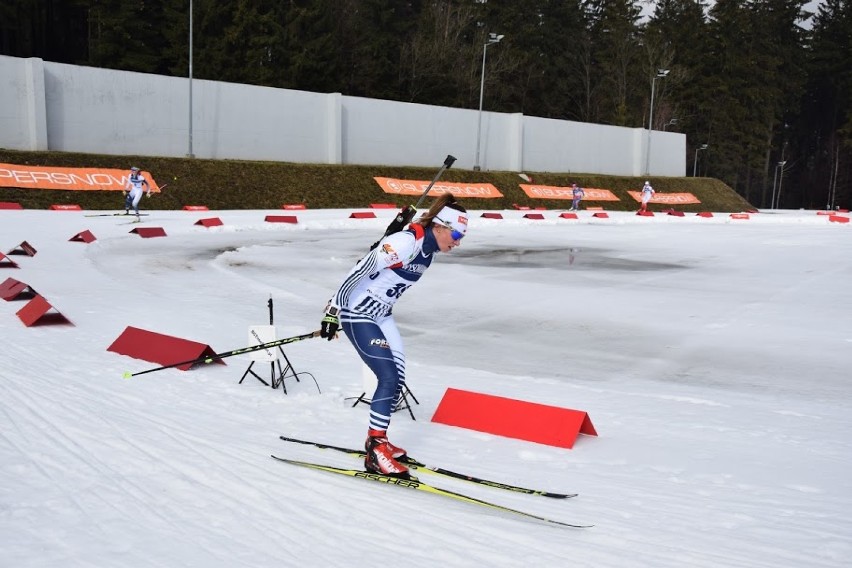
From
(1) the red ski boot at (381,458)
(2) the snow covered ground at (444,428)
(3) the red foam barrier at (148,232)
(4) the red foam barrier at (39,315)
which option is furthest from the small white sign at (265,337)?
(3) the red foam barrier at (148,232)

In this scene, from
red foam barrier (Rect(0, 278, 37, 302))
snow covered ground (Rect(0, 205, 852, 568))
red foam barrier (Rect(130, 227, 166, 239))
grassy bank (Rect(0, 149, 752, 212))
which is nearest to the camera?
snow covered ground (Rect(0, 205, 852, 568))

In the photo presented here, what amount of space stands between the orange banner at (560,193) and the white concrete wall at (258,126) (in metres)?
4.16

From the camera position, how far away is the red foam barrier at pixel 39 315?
9.27m

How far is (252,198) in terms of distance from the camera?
3416 centimetres

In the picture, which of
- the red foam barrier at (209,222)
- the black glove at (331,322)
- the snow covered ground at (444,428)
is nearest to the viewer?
the snow covered ground at (444,428)

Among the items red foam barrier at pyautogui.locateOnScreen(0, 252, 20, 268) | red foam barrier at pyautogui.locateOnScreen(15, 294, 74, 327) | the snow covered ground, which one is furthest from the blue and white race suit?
red foam barrier at pyautogui.locateOnScreen(0, 252, 20, 268)

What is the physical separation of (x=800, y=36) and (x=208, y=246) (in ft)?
340

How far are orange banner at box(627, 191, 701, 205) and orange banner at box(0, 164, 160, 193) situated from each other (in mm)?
32084

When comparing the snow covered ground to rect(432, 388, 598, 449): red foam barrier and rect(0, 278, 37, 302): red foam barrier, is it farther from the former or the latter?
rect(0, 278, 37, 302): red foam barrier

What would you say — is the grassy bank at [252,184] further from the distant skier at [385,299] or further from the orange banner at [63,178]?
the distant skier at [385,299]

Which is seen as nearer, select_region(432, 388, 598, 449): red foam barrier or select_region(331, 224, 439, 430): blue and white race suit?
select_region(331, 224, 439, 430): blue and white race suit

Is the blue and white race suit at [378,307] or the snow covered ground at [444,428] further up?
the blue and white race suit at [378,307]

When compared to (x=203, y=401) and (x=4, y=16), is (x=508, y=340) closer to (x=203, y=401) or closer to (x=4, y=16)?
(x=203, y=401)

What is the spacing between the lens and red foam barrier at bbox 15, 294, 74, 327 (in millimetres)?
9273
